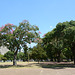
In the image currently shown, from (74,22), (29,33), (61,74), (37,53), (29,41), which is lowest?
(61,74)

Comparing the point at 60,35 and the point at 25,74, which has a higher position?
the point at 60,35

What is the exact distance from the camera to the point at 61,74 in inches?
473

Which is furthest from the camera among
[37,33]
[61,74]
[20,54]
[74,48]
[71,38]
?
[20,54]

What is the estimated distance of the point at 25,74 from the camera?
39.7 feet

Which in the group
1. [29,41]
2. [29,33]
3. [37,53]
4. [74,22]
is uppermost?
[74,22]

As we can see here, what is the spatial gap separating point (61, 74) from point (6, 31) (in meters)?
12.7

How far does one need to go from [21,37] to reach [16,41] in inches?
50.9

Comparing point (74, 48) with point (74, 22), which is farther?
point (74, 48)

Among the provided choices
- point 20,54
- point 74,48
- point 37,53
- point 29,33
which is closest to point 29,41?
point 29,33

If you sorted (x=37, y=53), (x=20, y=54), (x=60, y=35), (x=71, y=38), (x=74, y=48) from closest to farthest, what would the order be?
(x=71, y=38), (x=60, y=35), (x=74, y=48), (x=37, y=53), (x=20, y=54)

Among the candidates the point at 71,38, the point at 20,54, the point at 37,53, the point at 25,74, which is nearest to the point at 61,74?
the point at 25,74

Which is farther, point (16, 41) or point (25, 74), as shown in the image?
point (16, 41)

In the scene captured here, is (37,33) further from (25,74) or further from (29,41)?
(25,74)

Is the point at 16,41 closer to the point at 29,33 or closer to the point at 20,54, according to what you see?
the point at 29,33
